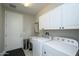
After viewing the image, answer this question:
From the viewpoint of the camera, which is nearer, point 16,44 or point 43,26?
point 16,44

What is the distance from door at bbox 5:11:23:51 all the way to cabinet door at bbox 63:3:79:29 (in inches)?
40.1

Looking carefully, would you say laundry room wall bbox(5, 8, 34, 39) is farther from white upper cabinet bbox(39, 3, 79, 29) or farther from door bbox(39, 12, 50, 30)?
door bbox(39, 12, 50, 30)

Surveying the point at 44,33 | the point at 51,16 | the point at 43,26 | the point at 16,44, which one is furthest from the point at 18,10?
the point at 44,33

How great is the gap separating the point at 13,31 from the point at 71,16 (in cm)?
132

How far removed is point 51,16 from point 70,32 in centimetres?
79

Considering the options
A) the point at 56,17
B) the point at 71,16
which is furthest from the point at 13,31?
the point at 71,16

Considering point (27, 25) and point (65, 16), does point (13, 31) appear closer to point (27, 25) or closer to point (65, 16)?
point (27, 25)

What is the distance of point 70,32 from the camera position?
193 cm

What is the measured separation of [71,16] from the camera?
5.32ft

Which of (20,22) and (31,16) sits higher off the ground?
(31,16)

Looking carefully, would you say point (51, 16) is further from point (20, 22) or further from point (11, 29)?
point (11, 29)

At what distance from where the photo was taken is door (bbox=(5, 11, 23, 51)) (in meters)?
1.82

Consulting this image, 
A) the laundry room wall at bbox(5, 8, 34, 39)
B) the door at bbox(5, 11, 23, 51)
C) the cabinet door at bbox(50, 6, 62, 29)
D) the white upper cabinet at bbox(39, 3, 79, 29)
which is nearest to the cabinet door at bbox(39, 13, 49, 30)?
the white upper cabinet at bbox(39, 3, 79, 29)

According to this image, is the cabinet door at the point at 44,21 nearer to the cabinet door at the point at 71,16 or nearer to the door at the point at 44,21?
the door at the point at 44,21
